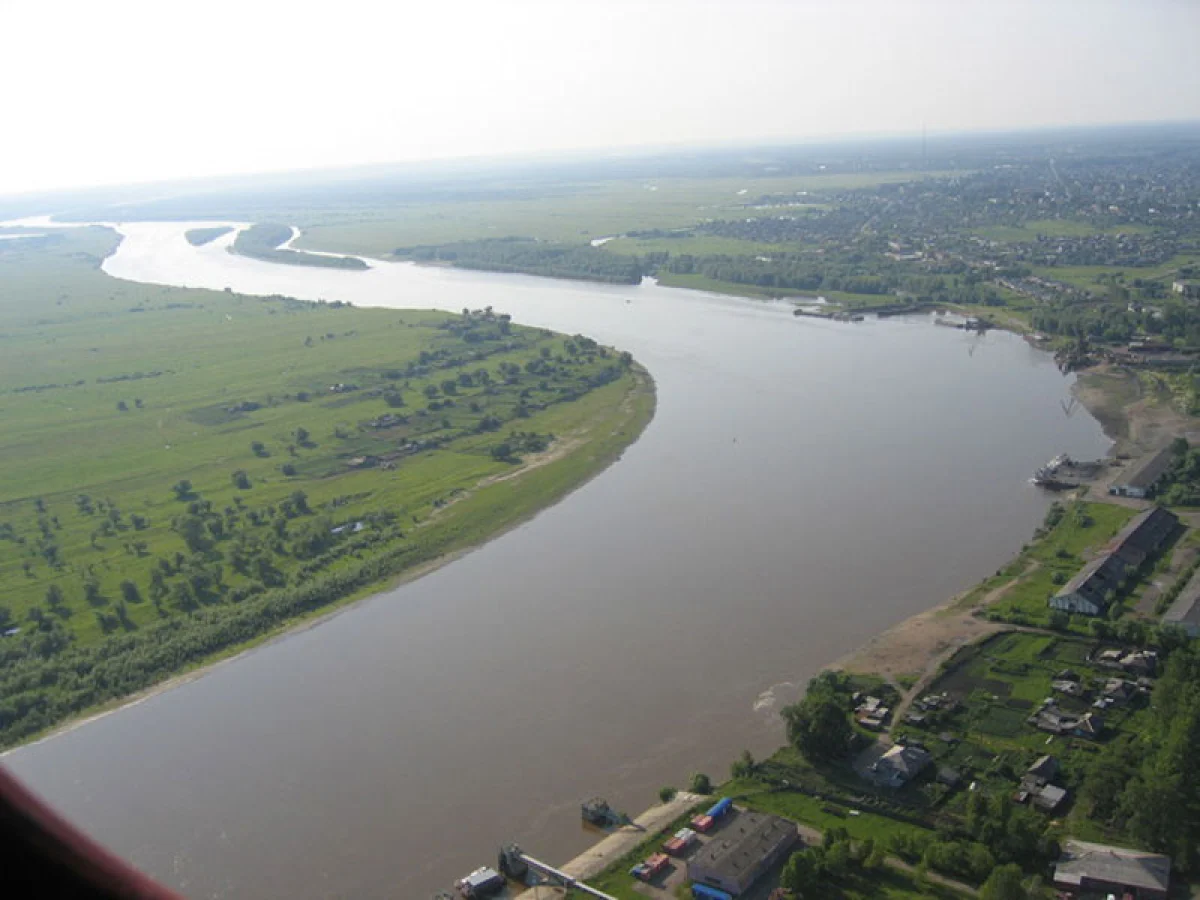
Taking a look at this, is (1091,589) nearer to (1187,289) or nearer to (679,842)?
(679,842)

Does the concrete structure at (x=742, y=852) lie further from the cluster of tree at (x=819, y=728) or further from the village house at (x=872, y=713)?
the village house at (x=872, y=713)

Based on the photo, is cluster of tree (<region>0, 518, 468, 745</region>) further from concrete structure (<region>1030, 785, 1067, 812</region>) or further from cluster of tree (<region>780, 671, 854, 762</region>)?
concrete structure (<region>1030, 785, 1067, 812</region>)

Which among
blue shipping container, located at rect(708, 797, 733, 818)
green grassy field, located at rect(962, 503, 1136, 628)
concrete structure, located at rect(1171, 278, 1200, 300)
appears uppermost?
concrete structure, located at rect(1171, 278, 1200, 300)

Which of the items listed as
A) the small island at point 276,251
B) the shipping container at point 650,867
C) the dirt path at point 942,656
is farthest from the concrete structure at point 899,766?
the small island at point 276,251

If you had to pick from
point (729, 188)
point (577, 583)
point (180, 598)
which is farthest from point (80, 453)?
point (729, 188)

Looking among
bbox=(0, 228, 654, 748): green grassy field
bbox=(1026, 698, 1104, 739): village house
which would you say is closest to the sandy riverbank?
bbox=(1026, 698, 1104, 739): village house

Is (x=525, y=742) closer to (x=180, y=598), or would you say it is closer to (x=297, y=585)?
(x=297, y=585)
